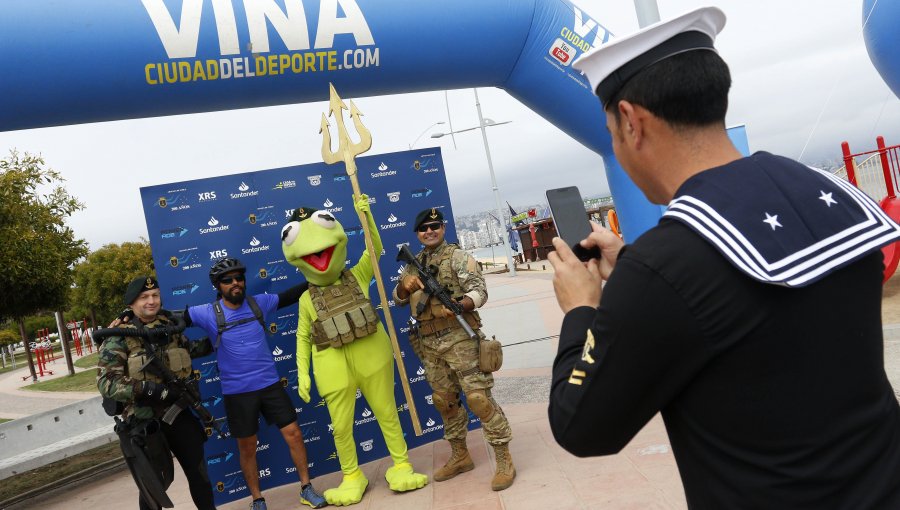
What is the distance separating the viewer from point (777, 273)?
869 millimetres

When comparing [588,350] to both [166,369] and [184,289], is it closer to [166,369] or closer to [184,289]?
[166,369]

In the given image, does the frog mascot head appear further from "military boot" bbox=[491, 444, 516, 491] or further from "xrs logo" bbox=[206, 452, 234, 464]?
"military boot" bbox=[491, 444, 516, 491]

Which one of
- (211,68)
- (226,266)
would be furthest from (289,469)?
(211,68)

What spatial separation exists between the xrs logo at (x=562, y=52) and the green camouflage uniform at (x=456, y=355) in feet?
5.41

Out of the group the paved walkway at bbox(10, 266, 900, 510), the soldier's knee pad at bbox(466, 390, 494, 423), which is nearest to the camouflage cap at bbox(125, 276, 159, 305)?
the paved walkway at bbox(10, 266, 900, 510)

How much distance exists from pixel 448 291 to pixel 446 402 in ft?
2.64

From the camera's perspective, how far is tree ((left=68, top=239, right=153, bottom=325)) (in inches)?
822

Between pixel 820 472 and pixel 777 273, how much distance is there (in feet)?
1.09

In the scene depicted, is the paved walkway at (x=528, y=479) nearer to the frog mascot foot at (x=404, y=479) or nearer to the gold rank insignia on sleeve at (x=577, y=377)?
the frog mascot foot at (x=404, y=479)

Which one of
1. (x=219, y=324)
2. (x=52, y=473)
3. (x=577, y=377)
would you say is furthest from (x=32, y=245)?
(x=577, y=377)

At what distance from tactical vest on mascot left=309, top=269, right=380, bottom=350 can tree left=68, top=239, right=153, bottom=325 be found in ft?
57.3

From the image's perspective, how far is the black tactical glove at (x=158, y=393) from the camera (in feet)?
12.4

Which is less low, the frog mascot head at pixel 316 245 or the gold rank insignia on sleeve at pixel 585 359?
the frog mascot head at pixel 316 245

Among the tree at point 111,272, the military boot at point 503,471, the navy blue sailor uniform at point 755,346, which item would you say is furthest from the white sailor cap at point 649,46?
the tree at point 111,272
